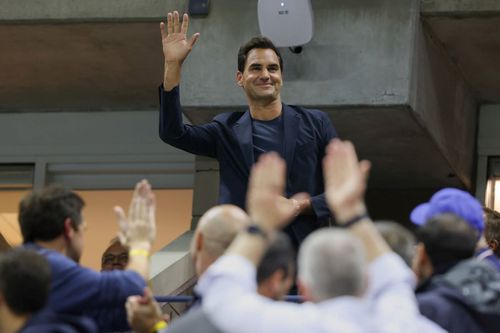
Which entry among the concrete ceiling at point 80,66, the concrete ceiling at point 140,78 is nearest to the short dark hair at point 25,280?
the concrete ceiling at point 140,78

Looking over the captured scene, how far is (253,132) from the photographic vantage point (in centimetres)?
695

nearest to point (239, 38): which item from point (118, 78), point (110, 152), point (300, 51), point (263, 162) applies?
point (300, 51)

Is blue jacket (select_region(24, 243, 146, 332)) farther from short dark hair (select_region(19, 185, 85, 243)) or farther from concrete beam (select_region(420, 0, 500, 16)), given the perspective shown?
concrete beam (select_region(420, 0, 500, 16))

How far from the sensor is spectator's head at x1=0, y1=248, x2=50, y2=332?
461cm

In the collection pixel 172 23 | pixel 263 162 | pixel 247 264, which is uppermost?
pixel 172 23

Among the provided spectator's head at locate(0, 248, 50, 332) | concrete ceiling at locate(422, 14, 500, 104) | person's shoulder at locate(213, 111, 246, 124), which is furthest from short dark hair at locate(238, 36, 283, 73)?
spectator's head at locate(0, 248, 50, 332)

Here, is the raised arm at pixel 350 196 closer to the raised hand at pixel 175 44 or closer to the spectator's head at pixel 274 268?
the spectator's head at pixel 274 268

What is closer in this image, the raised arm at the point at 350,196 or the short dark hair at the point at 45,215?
the raised arm at the point at 350,196

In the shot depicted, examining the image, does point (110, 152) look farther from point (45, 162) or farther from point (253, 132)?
point (253, 132)

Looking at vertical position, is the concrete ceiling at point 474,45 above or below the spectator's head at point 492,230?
above

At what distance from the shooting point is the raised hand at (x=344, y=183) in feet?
13.8

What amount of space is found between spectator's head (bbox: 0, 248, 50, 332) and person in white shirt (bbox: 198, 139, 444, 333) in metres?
0.54

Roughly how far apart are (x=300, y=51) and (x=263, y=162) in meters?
4.86

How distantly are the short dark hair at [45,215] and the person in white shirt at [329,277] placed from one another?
0.79 metres
